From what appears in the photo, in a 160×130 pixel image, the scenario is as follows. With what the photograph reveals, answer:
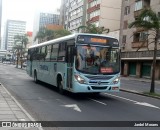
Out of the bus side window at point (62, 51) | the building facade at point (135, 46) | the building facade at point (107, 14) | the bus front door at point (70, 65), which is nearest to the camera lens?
the bus front door at point (70, 65)

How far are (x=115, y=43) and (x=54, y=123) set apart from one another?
Answer: 7.39 metres

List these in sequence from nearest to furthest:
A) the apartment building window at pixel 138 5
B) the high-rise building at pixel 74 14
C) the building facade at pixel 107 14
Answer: the apartment building window at pixel 138 5, the building facade at pixel 107 14, the high-rise building at pixel 74 14

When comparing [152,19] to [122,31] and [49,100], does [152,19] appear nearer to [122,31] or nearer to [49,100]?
[49,100]

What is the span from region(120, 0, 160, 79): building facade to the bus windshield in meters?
33.1

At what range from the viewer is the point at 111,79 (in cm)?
1581

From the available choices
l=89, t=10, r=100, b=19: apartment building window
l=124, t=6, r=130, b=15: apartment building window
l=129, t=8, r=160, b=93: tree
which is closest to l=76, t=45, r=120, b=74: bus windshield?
l=129, t=8, r=160, b=93: tree

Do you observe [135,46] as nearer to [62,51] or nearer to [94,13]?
[94,13]

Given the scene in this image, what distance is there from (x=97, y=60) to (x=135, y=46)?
40.5 m

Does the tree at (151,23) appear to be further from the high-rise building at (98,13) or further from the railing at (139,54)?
the high-rise building at (98,13)

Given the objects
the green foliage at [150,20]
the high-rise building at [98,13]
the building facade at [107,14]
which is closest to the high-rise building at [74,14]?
the high-rise building at [98,13]

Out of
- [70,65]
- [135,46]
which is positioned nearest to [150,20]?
[70,65]

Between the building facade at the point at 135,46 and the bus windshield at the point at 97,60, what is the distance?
3309cm

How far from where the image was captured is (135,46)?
55000 mm

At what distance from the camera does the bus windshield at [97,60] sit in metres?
15.3
